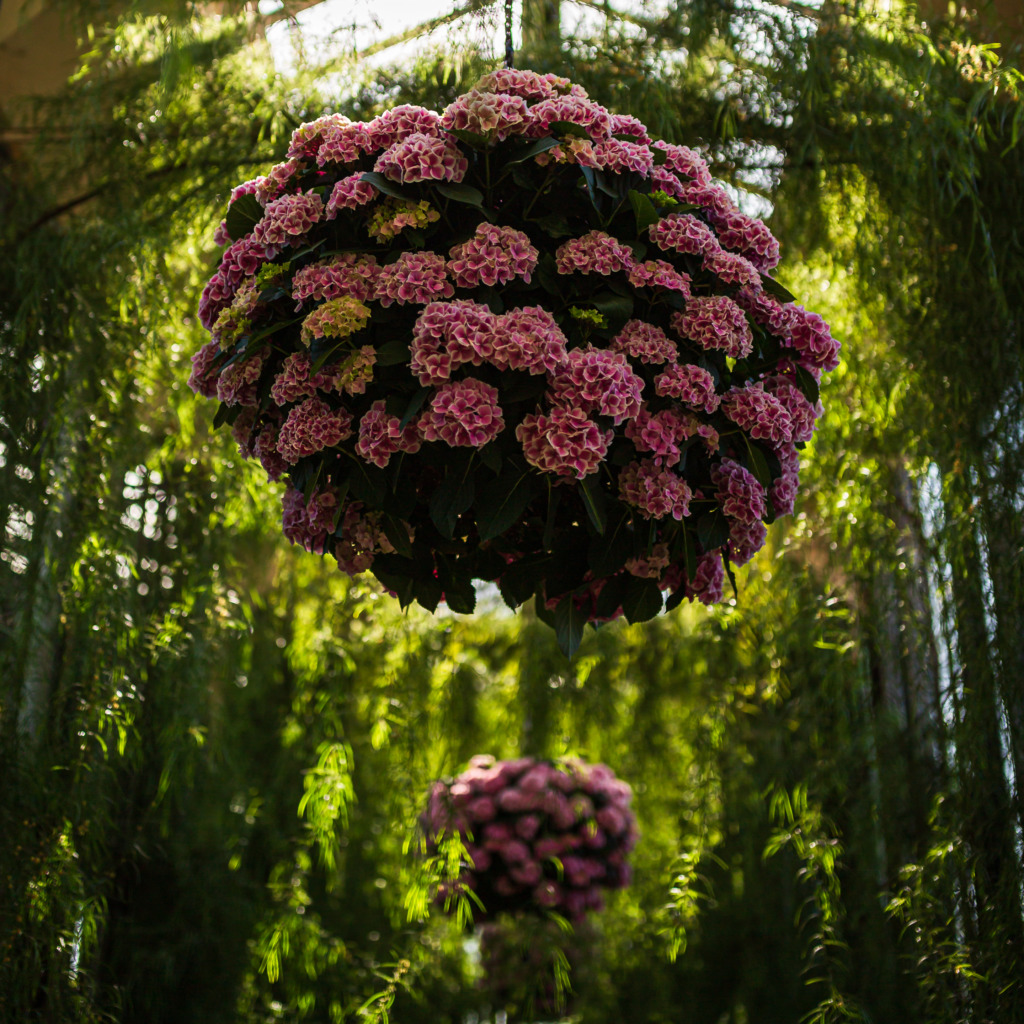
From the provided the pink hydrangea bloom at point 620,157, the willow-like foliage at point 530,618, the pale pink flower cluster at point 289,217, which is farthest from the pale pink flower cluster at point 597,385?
the willow-like foliage at point 530,618

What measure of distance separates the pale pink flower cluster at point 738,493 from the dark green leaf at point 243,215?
1.93 feet

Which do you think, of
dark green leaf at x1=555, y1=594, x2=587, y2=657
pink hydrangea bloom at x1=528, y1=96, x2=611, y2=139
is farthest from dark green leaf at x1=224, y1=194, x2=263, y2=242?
dark green leaf at x1=555, y1=594, x2=587, y2=657

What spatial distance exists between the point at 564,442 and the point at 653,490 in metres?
0.11

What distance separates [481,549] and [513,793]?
→ 1604 mm

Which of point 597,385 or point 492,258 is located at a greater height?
point 492,258

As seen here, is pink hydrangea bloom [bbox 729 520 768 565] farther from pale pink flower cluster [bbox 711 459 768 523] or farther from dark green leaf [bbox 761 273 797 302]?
dark green leaf [bbox 761 273 797 302]

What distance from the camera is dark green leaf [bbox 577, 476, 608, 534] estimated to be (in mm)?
944

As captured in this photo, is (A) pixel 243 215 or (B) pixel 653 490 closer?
(B) pixel 653 490

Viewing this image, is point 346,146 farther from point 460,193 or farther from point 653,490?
point 653,490

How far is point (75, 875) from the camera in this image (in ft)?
5.84

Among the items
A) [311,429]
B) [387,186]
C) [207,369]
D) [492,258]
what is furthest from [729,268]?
[207,369]

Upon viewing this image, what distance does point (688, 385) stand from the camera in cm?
100

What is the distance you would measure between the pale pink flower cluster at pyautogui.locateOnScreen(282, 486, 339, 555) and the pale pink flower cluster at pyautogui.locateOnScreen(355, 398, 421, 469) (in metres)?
0.10

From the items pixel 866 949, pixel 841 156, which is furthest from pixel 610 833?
pixel 841 156
